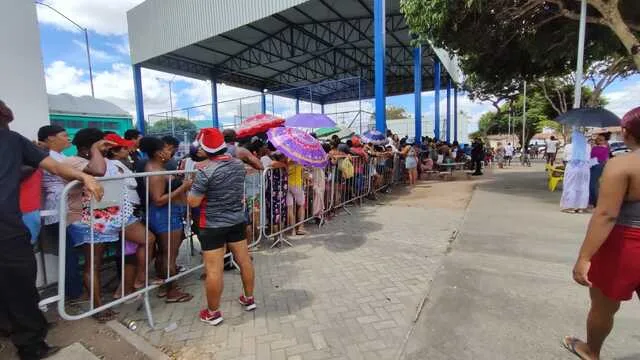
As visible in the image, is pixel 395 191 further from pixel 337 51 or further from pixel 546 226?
pixel 337 51

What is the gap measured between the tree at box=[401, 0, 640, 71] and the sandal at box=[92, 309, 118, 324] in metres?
8.07

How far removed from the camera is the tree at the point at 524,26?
7.14m


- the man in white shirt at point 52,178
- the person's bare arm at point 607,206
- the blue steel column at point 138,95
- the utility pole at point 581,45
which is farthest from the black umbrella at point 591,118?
the blue steel column at point 138,95

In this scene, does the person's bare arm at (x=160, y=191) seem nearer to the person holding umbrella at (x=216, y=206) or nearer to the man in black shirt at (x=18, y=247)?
the person holding umbrella at (x=216, y=206)

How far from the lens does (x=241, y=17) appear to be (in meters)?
14.2

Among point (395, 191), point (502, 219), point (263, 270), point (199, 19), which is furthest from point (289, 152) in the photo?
point (199, 19)

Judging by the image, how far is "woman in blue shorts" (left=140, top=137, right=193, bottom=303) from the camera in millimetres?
3064

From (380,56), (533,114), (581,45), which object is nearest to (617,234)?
(581,45)

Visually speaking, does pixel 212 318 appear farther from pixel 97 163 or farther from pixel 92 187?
pixel 97 163

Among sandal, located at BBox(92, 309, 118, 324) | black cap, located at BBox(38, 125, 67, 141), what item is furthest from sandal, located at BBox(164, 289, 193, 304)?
black cap, located at BBox(38, 125, 67, 141)

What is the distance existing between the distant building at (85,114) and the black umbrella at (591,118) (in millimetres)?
11481

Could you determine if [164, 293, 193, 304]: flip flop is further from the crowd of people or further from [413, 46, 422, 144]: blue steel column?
[413, 46, 422, 144]: blue steel column

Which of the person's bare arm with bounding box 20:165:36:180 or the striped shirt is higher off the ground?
the person's bare arm with bounding box 20:165:36:180

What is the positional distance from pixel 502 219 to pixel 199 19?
15.9 meters
